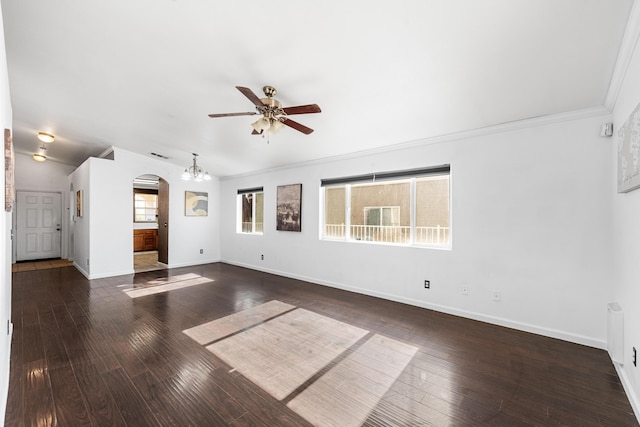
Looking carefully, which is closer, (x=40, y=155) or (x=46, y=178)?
(x=40, y=155)

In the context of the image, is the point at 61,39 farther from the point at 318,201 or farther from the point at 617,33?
the point at 617,33

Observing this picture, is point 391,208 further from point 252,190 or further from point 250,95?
point 252,190

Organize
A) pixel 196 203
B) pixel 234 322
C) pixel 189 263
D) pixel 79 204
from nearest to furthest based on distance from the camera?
pixel 234 322
pixel 79 204
pixel 189 263
pixel 196 203

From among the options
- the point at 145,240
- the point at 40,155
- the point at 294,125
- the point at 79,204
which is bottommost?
the point at 145,240

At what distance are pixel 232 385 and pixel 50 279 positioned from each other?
571cm

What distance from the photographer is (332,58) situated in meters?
A: 2.24

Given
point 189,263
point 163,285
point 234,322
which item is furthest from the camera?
point 189,263

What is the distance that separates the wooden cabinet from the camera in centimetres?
892

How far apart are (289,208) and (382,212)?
2.01 m

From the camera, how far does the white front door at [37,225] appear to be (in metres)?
7.12

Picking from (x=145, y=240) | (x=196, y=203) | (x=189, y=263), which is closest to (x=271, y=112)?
(x=196, y=203)

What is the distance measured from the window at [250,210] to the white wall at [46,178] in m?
5.20

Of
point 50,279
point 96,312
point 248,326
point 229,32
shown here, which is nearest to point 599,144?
point 229,32

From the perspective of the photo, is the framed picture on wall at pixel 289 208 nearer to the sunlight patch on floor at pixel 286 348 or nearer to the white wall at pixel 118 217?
the sunlight patch on floor at pixel 286 348
